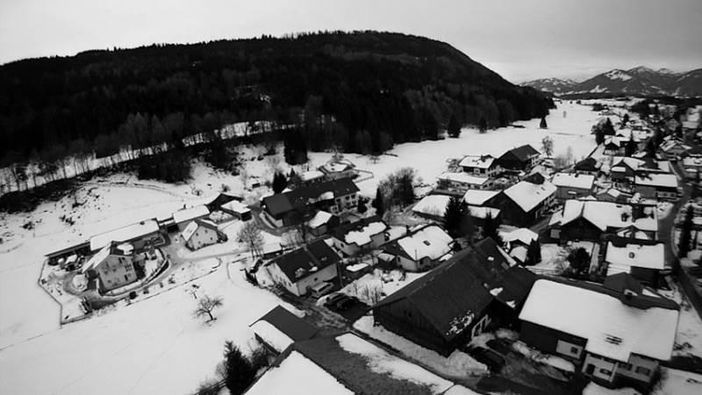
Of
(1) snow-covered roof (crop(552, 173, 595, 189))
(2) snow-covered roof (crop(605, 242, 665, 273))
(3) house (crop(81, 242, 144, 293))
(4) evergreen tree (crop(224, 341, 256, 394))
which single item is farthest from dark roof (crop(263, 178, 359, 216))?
(2) snow-covered roof (crop(605, 242, 665, 273))

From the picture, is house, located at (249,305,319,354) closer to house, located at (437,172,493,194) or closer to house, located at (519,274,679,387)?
house, located at (519,274,679,387)

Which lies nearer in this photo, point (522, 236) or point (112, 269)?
point (522, 236)

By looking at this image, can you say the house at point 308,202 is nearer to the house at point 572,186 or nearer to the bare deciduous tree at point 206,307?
the bare deciduous tree at point 206,307

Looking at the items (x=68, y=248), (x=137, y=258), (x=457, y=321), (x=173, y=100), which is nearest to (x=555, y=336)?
(x=457, y=321)

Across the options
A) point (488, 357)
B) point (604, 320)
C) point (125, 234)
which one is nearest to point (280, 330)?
point (488, 357)

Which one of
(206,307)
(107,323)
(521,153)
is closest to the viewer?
(206,307)

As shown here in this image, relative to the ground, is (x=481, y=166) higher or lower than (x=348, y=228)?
higher

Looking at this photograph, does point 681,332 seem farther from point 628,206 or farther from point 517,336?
point 628,206

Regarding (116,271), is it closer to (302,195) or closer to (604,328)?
(302,195)
